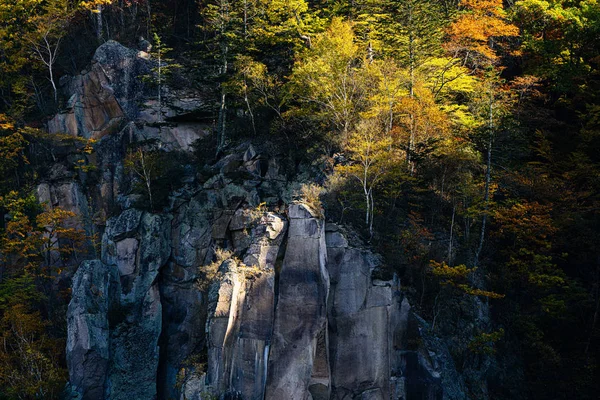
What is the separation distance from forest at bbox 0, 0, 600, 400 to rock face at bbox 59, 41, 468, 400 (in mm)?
1283

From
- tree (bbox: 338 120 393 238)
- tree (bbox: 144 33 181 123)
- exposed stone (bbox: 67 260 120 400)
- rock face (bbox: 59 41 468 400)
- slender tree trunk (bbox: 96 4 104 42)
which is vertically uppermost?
slender tree trunk (bbox: 96 4 104 42)

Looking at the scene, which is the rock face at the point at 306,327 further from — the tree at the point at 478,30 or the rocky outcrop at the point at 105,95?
the rocky outcrop at the point at 105,95

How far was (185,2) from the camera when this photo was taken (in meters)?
39.0

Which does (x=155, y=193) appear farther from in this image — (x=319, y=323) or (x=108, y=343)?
(x=319, y=323)

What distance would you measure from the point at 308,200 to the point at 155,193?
40.1 ft

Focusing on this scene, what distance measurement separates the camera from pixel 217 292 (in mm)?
18094

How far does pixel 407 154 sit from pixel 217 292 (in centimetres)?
1244

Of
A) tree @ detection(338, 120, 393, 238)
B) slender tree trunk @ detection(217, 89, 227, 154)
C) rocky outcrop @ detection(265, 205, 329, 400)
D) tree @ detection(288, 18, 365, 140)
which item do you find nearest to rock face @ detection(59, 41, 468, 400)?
rocky outcrop @ detection(265, 205, 329, 400)

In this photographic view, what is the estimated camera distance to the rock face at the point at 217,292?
17625mm

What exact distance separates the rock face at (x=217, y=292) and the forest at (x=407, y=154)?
4.21ft

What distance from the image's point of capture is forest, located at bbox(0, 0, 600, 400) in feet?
71.3

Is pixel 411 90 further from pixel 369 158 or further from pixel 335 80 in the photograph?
pixel 369 158

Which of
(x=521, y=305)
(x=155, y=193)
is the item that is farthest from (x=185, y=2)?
(x=521, y=305)

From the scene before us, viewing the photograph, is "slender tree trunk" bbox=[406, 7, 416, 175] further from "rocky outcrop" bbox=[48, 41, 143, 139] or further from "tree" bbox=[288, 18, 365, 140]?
"rocky outcrop" bbox=[48, 41, 143, 139]
